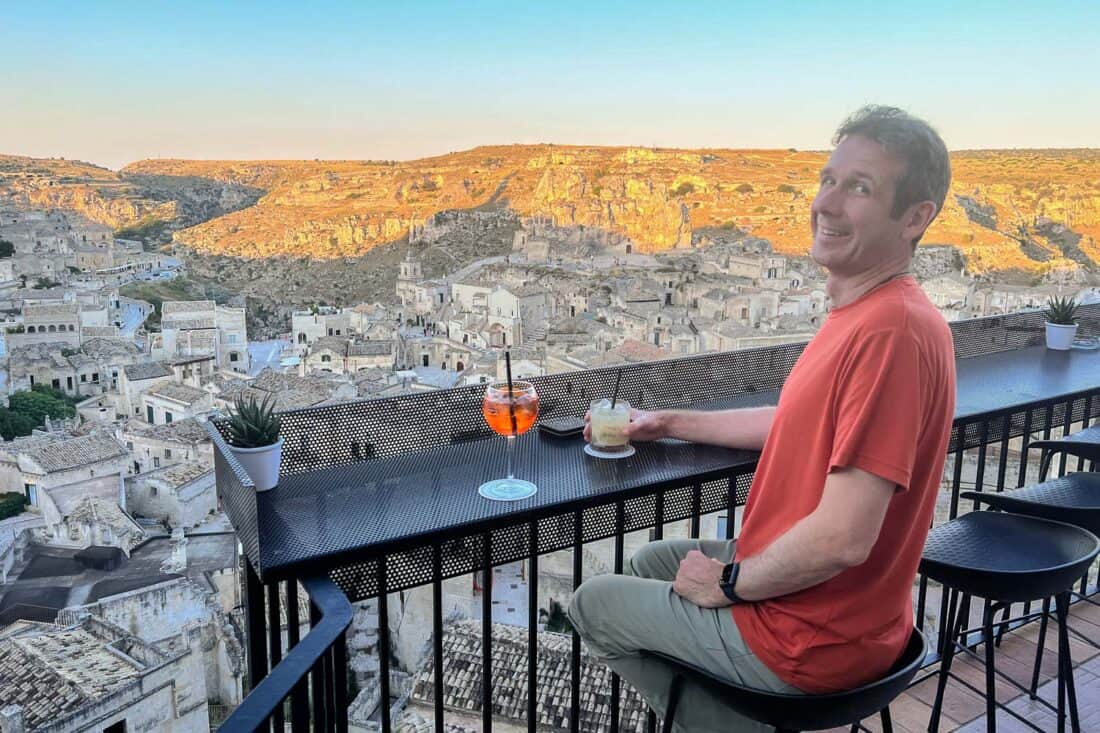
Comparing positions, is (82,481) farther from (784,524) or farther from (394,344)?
(784,524)

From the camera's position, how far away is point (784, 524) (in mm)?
1136

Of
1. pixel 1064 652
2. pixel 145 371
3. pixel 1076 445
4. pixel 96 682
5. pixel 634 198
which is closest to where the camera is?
pixel 1064 652

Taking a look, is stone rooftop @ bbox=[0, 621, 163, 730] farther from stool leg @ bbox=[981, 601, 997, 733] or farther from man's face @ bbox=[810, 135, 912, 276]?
man's face @ bbox=[810, 135, 912, 276]

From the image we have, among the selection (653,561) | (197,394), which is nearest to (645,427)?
(653,561)

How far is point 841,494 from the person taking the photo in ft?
3.29

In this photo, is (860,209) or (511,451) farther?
(511,451)

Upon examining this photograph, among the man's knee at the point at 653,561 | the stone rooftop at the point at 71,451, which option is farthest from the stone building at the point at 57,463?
the man's knee at the point at 653,561

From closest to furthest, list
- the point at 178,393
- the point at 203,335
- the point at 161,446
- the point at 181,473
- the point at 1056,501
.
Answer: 1. the point at 1056,501
2. the point at 181,473
3. the point at 161,446
4. the point at 178,393
5. the point at 203,335

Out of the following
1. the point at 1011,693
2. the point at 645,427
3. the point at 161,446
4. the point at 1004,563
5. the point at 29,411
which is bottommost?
the point at 29,411

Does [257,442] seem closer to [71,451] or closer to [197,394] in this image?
[71,451]

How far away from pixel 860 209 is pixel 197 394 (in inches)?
819

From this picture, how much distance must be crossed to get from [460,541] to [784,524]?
499 mm

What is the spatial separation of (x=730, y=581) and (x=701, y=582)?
1.8 inches

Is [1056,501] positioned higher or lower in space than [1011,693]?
higher
